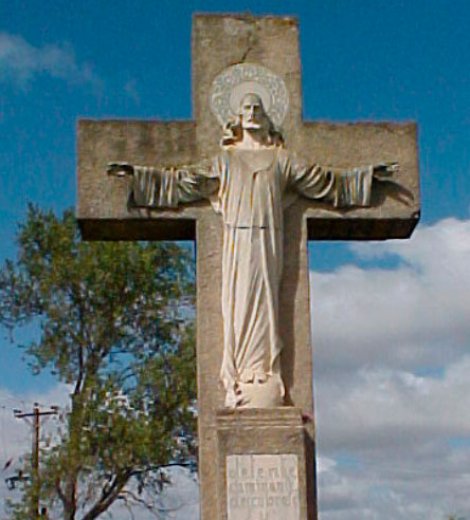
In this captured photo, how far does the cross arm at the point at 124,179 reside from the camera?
959 centimetres

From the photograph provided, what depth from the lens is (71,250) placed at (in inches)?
897

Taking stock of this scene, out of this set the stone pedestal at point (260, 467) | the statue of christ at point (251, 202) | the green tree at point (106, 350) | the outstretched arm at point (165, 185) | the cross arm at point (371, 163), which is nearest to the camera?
the stone pedestal at point (260, 467)

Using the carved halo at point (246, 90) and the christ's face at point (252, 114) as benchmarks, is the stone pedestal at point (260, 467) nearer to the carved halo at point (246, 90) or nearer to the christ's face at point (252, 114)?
the christ's face at point (252, 114)

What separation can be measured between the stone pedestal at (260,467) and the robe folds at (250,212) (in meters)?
0.37

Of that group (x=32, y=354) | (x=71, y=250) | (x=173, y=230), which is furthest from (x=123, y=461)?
(x=173, y=230)

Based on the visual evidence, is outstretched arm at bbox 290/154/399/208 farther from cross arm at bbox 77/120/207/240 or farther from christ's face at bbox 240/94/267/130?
cross arm at bbox 77/120/207/240

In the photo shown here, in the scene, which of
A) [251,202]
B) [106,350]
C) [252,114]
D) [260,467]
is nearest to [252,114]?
[252,114]

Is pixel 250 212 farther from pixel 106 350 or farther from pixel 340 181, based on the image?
pixel 106 350

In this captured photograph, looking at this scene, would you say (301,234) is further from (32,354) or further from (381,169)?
(32,354)

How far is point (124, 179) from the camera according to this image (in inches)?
380

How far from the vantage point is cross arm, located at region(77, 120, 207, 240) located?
9.59m

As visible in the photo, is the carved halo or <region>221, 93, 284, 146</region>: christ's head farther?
the carved halo

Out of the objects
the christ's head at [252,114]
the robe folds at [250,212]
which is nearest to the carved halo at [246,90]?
the christ's head at [252,114]

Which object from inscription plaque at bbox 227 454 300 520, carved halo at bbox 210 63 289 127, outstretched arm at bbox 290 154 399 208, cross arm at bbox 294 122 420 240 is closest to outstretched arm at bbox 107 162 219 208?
carved halo at bbox 210 63 289 127
